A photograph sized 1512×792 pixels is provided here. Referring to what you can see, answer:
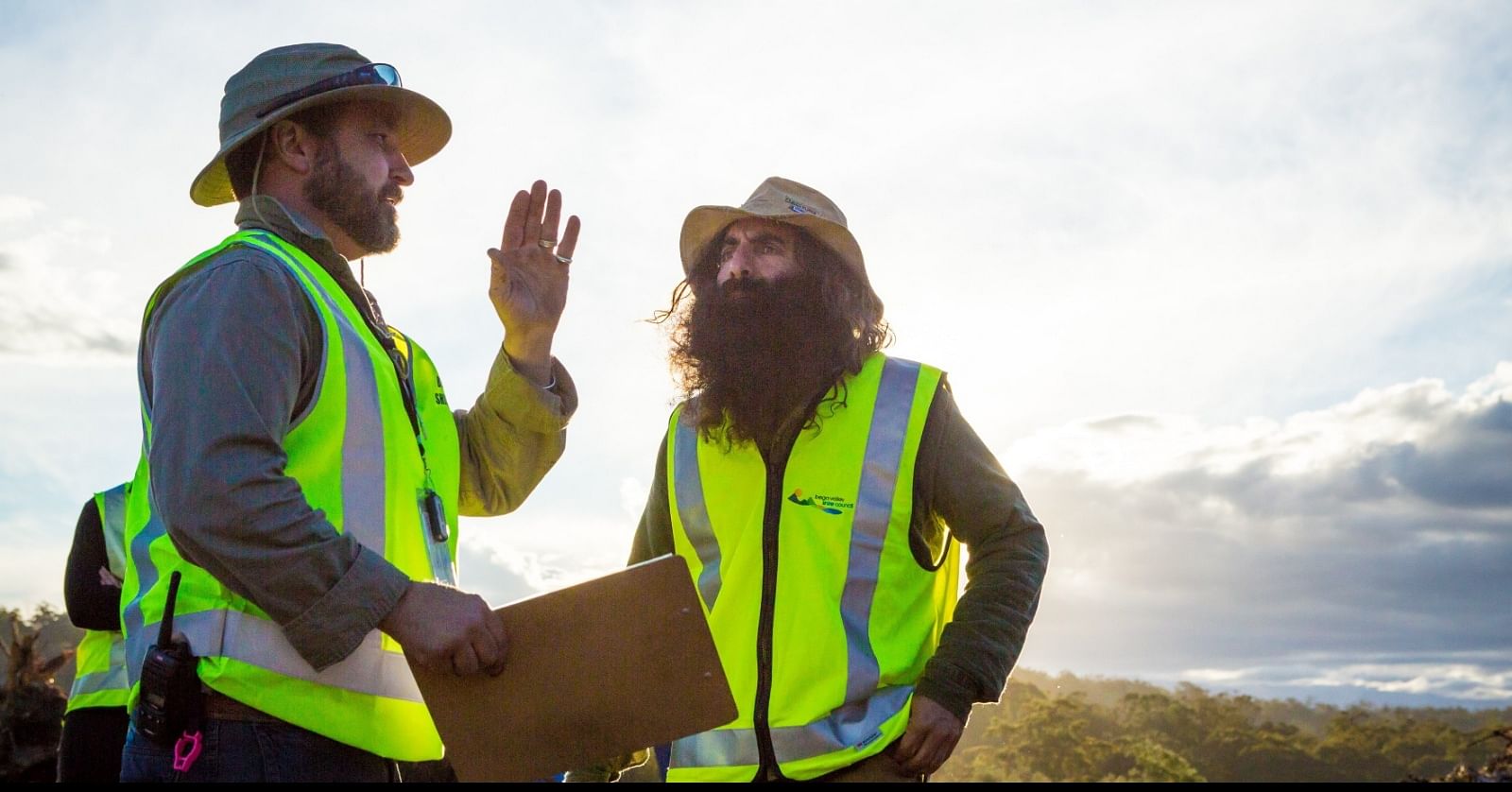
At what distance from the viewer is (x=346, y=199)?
3615 mm

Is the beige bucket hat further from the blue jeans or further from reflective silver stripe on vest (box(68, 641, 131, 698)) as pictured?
reflective silver stripe on vest (box(68, 641, 131, 698))

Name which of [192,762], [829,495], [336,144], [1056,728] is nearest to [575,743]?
[192,762]

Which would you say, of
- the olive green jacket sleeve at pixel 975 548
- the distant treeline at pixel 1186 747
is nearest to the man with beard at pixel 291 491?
the olive green jacket sleeve at pixel 975 548

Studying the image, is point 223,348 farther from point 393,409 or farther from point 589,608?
point 589,608

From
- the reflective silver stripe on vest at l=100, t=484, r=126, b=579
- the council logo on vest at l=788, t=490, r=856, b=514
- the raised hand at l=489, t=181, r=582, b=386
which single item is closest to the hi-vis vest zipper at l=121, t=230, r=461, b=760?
the raised hand at l=489, t=181, r=582, b=386

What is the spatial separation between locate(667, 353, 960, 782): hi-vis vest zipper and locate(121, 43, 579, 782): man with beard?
101 centimetres

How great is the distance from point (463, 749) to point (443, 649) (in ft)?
0.81

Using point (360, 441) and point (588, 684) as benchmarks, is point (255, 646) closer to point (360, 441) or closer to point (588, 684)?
point (360, 441)

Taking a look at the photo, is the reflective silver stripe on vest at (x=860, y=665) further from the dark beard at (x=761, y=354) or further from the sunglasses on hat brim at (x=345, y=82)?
the sunglasses on hat brim at (x=345, y=82)

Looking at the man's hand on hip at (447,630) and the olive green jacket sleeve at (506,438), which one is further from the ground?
the olive green jacket sleeve at (506,438)

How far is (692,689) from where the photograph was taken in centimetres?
301

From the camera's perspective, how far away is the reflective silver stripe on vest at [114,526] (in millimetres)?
5504

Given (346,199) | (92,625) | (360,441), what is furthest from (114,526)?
(360,441)

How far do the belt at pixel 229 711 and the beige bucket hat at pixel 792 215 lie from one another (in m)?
2.80
